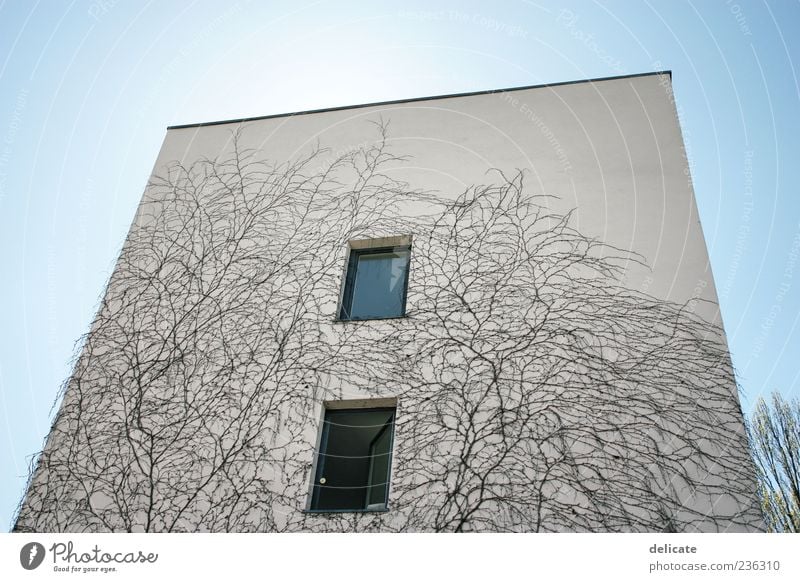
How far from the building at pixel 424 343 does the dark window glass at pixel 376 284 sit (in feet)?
0.09

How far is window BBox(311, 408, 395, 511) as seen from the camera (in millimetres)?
6523

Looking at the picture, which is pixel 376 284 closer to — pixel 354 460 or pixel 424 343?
pixel 424 343

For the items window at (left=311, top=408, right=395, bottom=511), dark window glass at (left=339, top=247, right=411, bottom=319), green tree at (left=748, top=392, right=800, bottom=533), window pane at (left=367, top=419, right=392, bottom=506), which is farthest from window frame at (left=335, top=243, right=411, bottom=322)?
green tree at (left=748, top=392, right=800, bottom=533)

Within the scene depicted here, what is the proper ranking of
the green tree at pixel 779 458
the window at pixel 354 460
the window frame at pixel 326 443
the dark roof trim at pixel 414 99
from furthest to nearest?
the green tree at pixel 779 458 → the dark roof trim at pixel 414 99 → the window at pixel 354 460 → the window frame at pixel 326 443

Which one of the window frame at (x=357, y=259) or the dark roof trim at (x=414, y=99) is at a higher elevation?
the dark roof trim at (x=414, y=99)

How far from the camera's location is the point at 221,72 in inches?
386

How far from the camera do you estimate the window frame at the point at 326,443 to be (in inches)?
253

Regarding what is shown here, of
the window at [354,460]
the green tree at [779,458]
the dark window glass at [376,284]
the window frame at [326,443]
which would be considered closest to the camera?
the window frame at [326,443]

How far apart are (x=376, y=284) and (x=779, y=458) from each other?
326 inches

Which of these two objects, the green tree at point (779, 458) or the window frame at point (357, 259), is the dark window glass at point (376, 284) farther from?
the green tree at point (779, 458)

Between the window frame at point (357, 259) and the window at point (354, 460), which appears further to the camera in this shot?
the window frame at point (357, 259)
